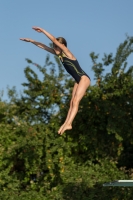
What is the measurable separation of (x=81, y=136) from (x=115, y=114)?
102 cm

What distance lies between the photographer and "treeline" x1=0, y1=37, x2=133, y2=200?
1034 cm

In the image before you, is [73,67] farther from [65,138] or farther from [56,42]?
[65,138]

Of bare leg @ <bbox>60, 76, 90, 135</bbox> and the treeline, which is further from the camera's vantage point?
the treeline

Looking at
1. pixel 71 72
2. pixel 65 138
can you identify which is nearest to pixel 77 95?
pixel 71 72

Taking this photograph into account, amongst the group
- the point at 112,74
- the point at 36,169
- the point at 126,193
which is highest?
the point at 112,74

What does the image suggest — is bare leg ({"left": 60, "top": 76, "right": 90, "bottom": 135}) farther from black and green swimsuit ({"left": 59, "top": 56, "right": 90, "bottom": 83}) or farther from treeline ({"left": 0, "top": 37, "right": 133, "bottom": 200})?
treeline ({"left": 0, "top": 37, "right": 133, "bottom": 200})

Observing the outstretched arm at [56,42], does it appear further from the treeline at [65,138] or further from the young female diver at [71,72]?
the treeline at [65,138]

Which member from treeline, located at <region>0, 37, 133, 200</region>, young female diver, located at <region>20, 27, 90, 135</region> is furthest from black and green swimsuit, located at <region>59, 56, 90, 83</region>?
treeline, located at <region>0, 37, 133, 200</region>

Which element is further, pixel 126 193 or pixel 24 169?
pixel 24 169

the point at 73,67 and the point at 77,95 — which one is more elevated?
the point at 73,67

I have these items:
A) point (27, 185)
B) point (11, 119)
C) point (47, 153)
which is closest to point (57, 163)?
point (47, 153)

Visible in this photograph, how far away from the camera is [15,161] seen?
11.0 m

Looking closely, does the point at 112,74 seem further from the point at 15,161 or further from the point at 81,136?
the point at 15,161

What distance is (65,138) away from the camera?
11102 mm
